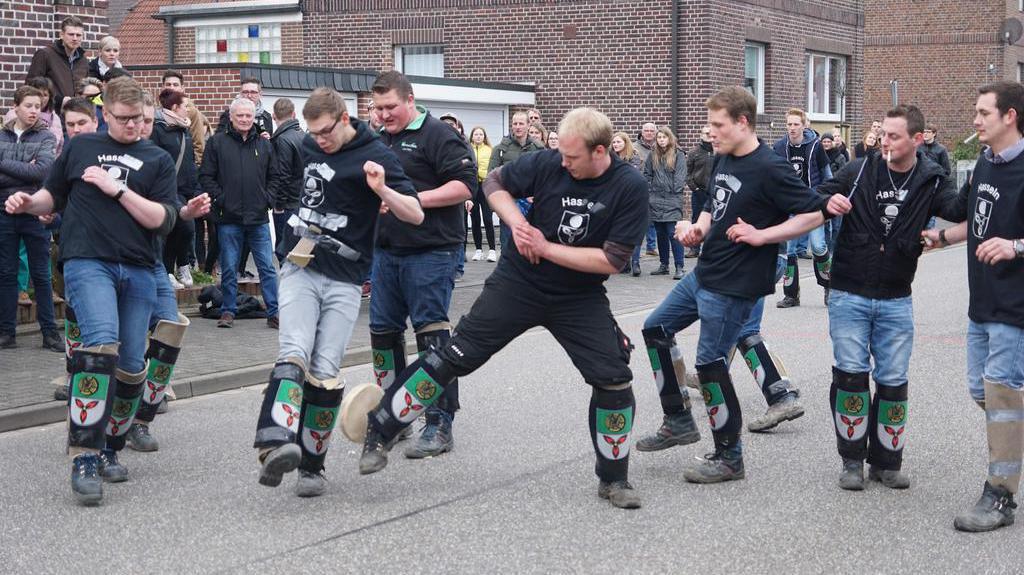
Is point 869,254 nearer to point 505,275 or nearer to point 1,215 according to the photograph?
point 505,275

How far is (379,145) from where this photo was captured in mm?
6512

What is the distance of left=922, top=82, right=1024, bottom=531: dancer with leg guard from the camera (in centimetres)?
579

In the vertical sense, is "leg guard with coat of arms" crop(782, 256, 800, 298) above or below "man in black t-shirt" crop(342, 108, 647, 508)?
below

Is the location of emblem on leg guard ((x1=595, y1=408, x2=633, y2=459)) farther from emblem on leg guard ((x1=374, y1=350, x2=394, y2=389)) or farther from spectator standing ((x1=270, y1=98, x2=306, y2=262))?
spectator standing ((x1=270, y1=98, x2=306, y2=262))

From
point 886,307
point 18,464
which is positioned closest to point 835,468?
point 886,307

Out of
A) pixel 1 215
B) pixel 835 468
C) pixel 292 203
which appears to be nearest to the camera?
pixel 835 468

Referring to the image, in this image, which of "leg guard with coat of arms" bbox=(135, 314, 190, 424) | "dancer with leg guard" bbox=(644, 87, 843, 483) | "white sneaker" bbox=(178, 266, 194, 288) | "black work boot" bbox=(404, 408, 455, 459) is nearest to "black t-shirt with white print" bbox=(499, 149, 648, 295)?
"dancer with leg guard" bbox=(644, 87, 843, 483)

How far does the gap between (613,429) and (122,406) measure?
2454 mm

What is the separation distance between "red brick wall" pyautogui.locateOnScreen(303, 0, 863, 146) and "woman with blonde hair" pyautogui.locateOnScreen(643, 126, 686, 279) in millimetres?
5660

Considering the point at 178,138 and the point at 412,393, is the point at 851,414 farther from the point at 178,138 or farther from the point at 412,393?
the point at 178,138

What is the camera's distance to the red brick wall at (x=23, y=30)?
12.6 m

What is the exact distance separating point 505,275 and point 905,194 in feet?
6.23

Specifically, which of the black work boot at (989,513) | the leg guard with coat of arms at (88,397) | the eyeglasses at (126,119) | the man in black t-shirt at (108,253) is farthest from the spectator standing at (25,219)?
the black work boot at (989,513)

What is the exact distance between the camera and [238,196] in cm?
1210
